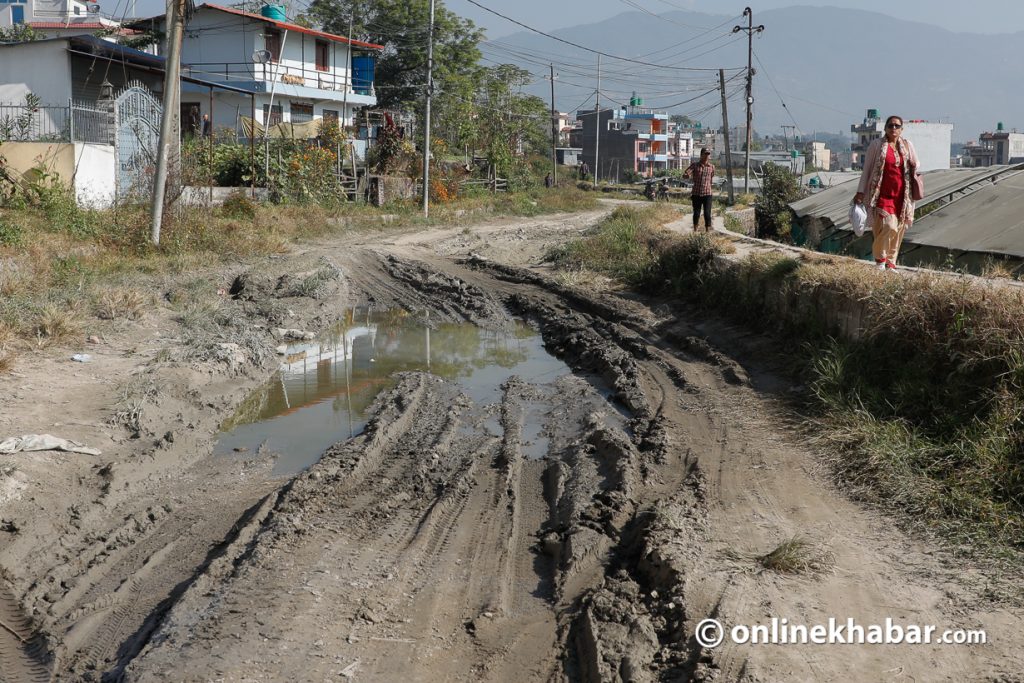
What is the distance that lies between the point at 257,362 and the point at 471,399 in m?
2.78

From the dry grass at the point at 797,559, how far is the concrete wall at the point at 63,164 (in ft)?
52.4

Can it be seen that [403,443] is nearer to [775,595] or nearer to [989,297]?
[775,595]

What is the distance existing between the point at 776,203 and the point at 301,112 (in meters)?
26.6

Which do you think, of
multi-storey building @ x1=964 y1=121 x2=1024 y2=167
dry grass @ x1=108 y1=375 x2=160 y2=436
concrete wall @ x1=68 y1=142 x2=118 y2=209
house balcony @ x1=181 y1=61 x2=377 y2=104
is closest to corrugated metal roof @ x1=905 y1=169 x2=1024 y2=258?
dry grass @ x1=108 y1=375 x2=160 y2=436

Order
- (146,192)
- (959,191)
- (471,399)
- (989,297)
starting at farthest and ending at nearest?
(146,192), (959,191), (471,399), (989,297)

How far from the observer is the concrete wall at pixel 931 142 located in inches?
1470

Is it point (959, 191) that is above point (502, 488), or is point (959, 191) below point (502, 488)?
above

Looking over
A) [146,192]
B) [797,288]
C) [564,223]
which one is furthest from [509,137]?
[797,288]

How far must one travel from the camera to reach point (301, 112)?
43688 mm

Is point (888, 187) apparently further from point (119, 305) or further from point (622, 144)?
point (622, 144)

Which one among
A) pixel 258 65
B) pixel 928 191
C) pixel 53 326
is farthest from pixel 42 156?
pixel 258 65

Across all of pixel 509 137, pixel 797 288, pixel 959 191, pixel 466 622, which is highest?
pixel 509 137

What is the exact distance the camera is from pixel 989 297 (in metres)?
7.61

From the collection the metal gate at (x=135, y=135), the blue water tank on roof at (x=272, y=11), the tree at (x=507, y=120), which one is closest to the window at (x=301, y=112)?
the blue water tank on roof at (x=272, y=11)
